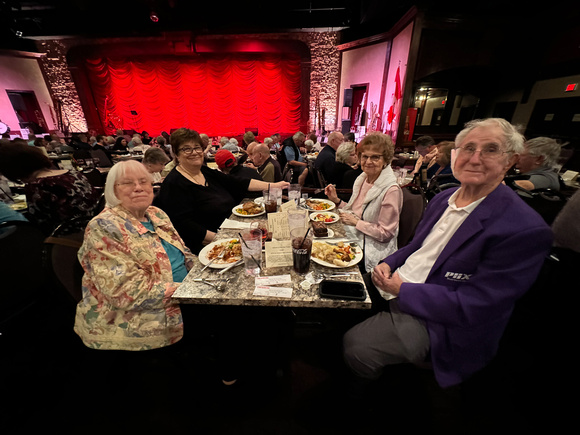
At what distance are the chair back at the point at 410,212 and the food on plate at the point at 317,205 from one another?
0.70m

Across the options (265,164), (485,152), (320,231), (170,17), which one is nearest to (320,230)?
(320,231)

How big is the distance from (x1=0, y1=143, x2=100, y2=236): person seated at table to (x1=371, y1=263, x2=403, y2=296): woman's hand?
8.73ft

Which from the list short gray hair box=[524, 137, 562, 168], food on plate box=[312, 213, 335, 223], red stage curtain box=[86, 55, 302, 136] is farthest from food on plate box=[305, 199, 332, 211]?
red stage curtain box=[86, 55, 302, 136]

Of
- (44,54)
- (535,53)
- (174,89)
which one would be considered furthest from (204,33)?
(535,53)

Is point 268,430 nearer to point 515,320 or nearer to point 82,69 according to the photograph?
point 515,320

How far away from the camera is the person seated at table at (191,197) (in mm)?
2203

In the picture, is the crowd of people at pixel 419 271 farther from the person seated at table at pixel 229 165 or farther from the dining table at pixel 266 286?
the person seated at table at pixel 229 165

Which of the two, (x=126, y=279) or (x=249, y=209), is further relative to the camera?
(x=249, y=209)

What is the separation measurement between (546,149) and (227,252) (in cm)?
394

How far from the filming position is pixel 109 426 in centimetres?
154

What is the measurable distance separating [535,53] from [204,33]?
466 inches

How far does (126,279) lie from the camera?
1.27 meters

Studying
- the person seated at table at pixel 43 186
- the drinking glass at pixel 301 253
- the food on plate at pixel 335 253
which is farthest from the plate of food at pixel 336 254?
the person seated at table at pixel 43 186

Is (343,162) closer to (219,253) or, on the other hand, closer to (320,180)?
(320,180)
